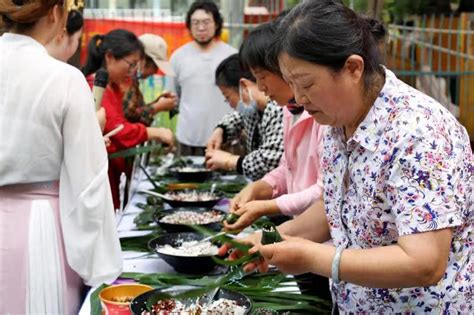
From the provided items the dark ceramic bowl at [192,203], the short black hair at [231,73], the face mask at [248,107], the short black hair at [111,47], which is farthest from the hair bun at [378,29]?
the short black hair at [111,47]

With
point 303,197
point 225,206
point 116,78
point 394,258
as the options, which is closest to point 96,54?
point 116,78

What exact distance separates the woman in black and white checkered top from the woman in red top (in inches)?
Result: 14.8

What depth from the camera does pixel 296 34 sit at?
1385 mm

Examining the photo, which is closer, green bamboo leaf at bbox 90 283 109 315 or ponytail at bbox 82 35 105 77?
green bamboo leaf at bbox 90 283 109 315

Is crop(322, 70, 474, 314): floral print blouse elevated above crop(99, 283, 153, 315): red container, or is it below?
above

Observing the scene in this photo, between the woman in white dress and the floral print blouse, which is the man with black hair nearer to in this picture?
the woman in white dress

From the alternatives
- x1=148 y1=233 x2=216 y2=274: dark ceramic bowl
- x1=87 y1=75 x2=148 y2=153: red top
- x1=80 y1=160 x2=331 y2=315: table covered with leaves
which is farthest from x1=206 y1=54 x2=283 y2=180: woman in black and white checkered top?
x1=148 y1=233 x2=216 y2=274: dark ceramic bowl

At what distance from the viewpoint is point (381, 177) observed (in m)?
1.39

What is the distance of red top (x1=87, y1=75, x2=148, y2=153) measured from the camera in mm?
3209

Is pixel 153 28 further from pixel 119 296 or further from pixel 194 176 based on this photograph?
pixel 119 296

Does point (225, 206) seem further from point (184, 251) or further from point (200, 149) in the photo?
point (200, 149)

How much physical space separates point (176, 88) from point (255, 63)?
299cm

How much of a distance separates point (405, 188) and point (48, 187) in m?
1.10

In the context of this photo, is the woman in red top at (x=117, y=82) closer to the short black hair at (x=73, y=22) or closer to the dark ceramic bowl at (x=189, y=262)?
the short black hair at (x=73, y=22)
